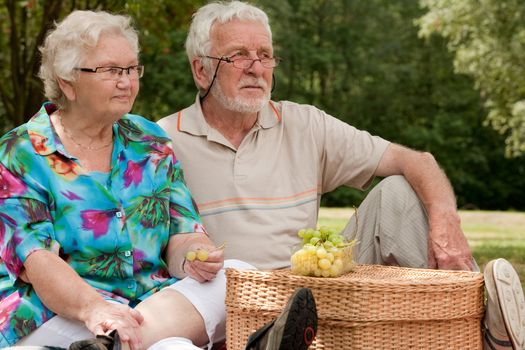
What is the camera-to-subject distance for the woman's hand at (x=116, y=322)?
9.62 feet

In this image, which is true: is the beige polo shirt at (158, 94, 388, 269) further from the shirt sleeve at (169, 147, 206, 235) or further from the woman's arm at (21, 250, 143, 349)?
the woman's arm at (21, 250, 143, 349)

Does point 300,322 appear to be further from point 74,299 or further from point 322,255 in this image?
point 74,299

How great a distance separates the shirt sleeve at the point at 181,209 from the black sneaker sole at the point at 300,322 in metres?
0.90

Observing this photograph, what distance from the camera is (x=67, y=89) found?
11.4 ft

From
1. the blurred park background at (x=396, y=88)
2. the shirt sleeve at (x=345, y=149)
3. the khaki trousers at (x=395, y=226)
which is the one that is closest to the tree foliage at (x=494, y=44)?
the blurred park background at (x=396, y=88)

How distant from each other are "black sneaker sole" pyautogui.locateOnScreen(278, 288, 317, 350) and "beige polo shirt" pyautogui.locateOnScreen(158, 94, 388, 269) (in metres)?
1.13

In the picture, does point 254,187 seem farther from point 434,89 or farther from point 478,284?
point 434,89

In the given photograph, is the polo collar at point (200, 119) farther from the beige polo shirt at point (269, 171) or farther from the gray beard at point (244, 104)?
the gray beard at point (244, 104)

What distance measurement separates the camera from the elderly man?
3.81 metres

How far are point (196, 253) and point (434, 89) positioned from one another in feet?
103

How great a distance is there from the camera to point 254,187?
158 inches

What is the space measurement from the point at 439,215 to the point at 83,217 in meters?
1.40

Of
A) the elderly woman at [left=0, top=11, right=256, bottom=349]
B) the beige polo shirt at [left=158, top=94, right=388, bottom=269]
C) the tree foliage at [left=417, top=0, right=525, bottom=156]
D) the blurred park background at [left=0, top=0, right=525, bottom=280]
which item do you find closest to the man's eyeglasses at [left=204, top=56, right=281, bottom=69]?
the beige polo shirt at [left=158, top=94, right=388, bottom=269]

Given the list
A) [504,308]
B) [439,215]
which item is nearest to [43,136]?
[439,215]
